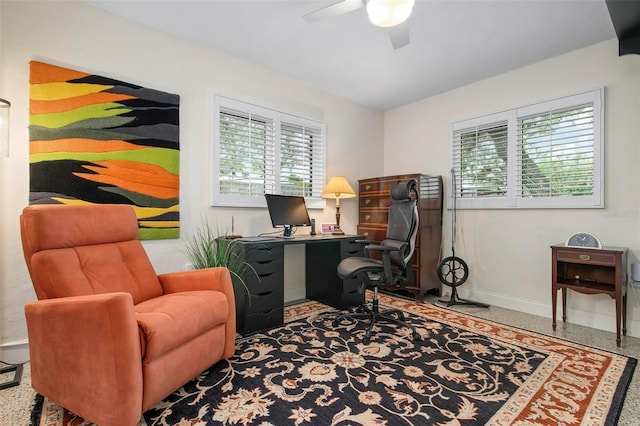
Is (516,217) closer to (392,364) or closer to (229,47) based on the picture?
(392,364)

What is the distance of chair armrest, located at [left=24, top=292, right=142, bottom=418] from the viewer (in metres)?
1.39

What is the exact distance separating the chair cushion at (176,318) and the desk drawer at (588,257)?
288 centimetres

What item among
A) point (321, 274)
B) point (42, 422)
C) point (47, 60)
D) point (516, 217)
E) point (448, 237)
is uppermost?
point (47, 60)

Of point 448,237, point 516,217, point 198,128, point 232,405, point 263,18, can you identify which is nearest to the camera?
point 232,405

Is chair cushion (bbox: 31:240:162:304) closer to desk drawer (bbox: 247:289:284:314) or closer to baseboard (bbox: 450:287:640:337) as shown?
desk drawer (bbox: 247:289:284:314)

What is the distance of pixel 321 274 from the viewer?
3.58 meters

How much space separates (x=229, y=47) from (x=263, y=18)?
0.63 metres

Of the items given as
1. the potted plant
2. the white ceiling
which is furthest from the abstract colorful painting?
the white ceiling

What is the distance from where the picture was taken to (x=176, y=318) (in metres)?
1.65

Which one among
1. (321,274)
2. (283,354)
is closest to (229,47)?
(321,274)

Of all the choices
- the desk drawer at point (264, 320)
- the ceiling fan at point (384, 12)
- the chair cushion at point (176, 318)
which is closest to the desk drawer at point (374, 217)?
the desk drawer at point (264, 320)

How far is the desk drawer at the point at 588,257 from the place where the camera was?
2.51 metres

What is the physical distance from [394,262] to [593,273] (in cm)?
185

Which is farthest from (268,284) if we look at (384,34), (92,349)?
(384,34)
